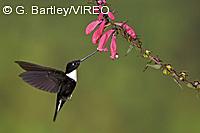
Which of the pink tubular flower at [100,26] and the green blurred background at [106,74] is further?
the green blurred background at [106,74]

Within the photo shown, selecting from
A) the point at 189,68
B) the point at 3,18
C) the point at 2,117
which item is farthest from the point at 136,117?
the point at 3,18

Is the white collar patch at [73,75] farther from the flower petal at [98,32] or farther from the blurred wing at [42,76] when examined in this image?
the flower petal at [98,32]

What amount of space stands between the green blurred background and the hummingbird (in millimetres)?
1216

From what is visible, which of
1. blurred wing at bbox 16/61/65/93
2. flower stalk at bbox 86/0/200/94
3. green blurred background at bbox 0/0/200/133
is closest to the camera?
flower stalk at bbox 86/0/200/94

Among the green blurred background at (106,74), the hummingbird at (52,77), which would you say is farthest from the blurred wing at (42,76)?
the green blurred background at (106,74)

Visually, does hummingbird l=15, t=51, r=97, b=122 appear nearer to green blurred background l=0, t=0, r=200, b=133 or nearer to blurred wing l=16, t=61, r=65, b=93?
blurred wing l=16, t=61, r=65, b=93

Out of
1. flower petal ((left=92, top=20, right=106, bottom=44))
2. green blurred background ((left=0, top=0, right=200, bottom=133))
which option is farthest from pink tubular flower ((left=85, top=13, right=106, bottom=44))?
green blurred background ((left=0, top=0, right=200, bottom=133))

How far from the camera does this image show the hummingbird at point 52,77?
125 centimetres

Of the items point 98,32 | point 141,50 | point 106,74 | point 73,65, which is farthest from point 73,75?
point 106,74

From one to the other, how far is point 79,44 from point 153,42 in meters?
0.40

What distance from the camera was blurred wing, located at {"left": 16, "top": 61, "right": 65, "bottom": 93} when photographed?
4.08 ft

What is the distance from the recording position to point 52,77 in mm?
1322

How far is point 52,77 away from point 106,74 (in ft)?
4.66

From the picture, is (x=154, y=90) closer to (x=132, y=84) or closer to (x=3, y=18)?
(x=132, y=84)
